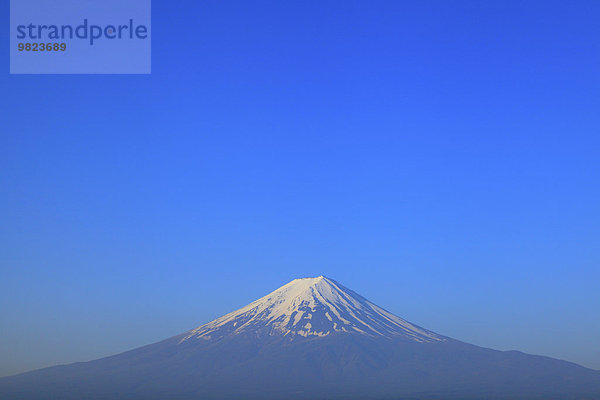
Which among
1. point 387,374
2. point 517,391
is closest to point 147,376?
point 387,374

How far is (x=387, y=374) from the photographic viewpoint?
184750 millimetres

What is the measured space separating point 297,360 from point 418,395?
37.4m

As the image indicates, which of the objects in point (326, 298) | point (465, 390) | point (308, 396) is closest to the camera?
point (308, 396)

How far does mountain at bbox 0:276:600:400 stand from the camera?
6762 inches

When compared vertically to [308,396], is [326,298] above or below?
above

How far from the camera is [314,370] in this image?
185000 millimetres

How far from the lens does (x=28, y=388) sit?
189 metres

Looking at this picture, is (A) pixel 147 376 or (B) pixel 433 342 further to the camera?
(B) pixel 433 342

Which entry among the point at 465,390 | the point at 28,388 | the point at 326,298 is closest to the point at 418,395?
the point at 465,390

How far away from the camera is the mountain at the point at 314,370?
172 meters

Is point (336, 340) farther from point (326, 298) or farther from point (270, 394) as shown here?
point (270, 394)

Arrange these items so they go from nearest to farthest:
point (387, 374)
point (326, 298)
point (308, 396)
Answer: point (308, 396) < point (387, 374) < point (326, 298)

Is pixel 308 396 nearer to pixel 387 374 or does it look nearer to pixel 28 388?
pixel 387 374

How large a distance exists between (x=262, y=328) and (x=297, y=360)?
1518 centimetres
